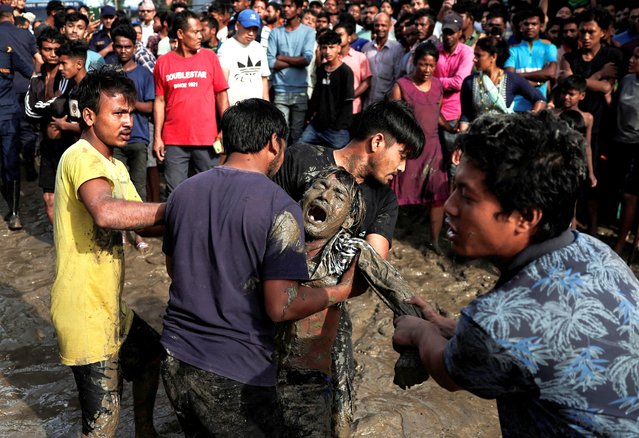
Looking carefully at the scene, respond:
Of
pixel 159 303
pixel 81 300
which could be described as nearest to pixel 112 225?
pixel 81 300

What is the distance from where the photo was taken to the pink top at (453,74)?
6.68 m

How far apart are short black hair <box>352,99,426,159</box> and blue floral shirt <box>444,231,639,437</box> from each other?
178 centimetres

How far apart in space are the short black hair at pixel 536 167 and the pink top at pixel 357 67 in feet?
19.5

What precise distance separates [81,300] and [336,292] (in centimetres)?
119

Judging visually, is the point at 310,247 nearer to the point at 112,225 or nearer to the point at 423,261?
the point at 112,225

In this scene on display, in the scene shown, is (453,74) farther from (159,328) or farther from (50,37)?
(50,37)

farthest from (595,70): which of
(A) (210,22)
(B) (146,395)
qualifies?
(B) (146,395)

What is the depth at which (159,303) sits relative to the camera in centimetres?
564

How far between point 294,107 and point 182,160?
1.73 m

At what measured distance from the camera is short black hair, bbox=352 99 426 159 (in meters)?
3.29

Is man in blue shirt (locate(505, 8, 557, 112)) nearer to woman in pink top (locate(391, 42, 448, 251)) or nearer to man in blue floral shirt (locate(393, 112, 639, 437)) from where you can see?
woman in pink top (locate(391, 42, 448, 251))

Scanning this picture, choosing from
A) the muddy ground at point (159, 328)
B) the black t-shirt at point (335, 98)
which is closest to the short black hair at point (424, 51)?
the black t-shirt at point (335, 98)

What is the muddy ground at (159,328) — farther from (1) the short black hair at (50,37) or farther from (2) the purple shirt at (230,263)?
(1) the short black hair at (50,37)

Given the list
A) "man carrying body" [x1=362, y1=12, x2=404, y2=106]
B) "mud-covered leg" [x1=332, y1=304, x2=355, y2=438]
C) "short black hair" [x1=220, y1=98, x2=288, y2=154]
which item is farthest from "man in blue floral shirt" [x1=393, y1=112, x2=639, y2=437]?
"man carrying body" [x1=362, y1=12, x2=404, y2=106]
